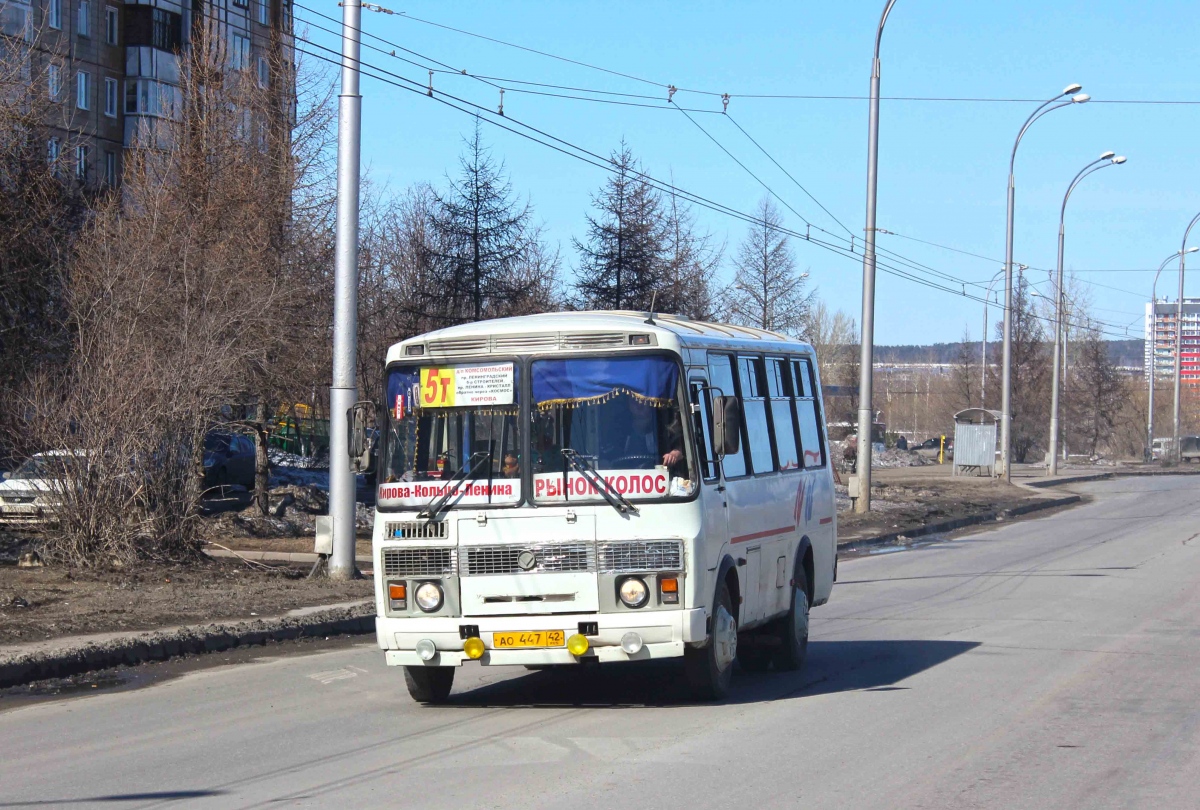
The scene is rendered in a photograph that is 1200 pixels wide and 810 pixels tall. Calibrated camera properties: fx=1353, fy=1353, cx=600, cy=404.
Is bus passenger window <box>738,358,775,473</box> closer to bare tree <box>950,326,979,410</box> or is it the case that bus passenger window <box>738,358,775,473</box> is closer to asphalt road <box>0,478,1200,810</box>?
asphalt road <box>0,478,1200,810</box>

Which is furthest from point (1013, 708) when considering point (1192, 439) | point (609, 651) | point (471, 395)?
point (1192, 439)

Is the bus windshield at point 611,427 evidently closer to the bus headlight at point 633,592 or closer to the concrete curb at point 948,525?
the bus headlight at point 633,592

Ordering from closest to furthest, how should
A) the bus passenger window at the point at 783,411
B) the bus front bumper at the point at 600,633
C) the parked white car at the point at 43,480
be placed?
1. the bus front bumper at the point at 600,633
2. the bus passenger window at the point at 783,411
3. the parked white car at the point at 43,480

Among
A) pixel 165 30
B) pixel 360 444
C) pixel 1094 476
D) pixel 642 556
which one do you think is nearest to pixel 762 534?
pixel 642 556

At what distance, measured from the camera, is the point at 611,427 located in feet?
28.9

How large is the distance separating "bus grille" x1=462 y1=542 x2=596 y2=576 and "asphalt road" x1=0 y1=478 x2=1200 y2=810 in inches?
38.4

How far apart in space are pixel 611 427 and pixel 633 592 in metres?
1.08

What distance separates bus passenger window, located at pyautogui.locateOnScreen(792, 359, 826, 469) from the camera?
12.2 m

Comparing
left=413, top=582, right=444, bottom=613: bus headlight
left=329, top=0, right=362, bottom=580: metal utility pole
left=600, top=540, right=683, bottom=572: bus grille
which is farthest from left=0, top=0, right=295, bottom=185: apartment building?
left=600, top=540, right=683, bottom=572: bus grille

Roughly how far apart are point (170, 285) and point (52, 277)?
240 centimetres

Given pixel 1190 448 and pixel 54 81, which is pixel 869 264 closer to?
pixel 54 81

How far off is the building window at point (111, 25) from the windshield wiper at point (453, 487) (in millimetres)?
46177

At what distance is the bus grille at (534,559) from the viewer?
8.61 meters

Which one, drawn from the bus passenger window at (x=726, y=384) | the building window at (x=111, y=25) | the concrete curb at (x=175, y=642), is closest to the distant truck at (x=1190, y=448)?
the building window at (x=111, y=25)
